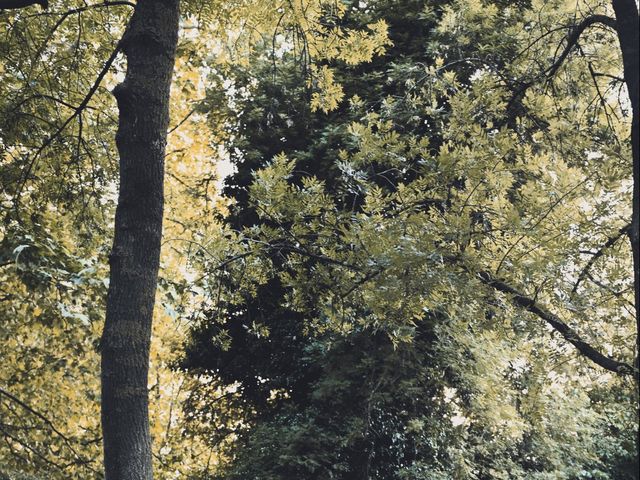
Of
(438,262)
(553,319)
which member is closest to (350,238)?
(438,262)

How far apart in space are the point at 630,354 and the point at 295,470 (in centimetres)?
589

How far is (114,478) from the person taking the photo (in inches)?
140

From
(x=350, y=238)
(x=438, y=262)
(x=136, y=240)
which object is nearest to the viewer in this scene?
(x=136, y=240)

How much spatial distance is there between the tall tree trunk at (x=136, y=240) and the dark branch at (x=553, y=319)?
6.81 ft

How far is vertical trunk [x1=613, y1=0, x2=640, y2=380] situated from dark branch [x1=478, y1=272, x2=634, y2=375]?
1307mm

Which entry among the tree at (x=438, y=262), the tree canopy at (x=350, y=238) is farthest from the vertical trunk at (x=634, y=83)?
the tree at (x=438, y=262)

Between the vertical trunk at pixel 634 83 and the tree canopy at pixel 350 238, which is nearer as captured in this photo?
the vertical trunk at pixel 634 83

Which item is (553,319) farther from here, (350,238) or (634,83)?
(634,83)

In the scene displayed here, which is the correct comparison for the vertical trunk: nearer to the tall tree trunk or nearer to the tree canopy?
the tree canopy

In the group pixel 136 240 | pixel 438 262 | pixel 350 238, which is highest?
pixel 350 238

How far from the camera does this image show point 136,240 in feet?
12.5

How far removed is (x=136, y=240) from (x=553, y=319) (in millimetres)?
2700

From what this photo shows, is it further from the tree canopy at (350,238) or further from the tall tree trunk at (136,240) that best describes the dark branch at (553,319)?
the tall tree trunk at (136,240)

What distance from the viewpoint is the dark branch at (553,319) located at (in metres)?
4.55
